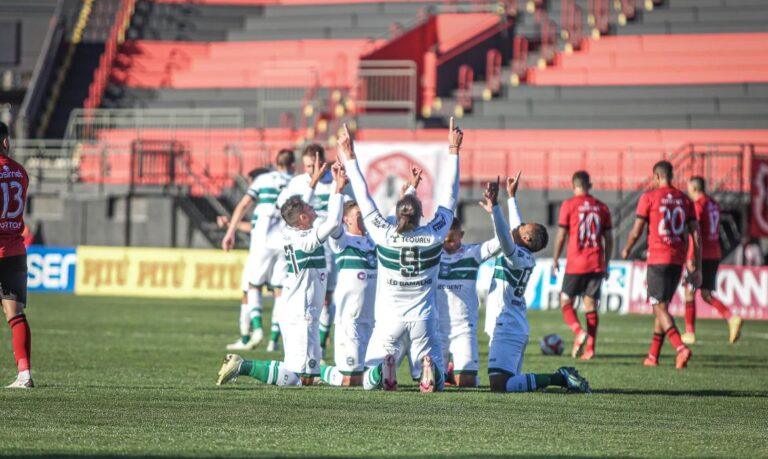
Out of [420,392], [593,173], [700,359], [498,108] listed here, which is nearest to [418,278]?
[420,392]

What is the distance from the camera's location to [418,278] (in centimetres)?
1239

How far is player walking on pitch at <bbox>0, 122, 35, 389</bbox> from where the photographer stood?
1206 cm

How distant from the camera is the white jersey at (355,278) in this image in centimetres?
1361

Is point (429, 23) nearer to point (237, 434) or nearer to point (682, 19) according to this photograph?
point (682, 19)

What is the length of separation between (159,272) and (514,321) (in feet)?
60.3

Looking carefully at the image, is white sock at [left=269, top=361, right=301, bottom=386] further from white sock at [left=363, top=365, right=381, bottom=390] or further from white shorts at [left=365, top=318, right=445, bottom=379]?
white shorts at [left=365, top=318, right=445, bottom=379]

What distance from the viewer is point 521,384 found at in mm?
13086

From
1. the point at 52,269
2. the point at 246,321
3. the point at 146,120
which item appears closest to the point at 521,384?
the point at 246,321

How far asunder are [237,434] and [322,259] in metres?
4.06

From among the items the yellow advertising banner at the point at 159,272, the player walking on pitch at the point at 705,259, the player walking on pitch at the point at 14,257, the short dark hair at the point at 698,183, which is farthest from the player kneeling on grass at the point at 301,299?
the yellow advertising banner at the point at 159,272

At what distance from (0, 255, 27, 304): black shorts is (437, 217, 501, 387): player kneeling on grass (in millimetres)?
3816

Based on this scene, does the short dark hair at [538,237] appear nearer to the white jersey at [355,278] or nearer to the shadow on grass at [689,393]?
the shadow on grass at [689,393]

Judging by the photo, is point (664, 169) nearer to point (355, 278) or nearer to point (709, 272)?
point (355, 278)

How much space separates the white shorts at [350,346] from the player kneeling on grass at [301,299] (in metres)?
0.21
